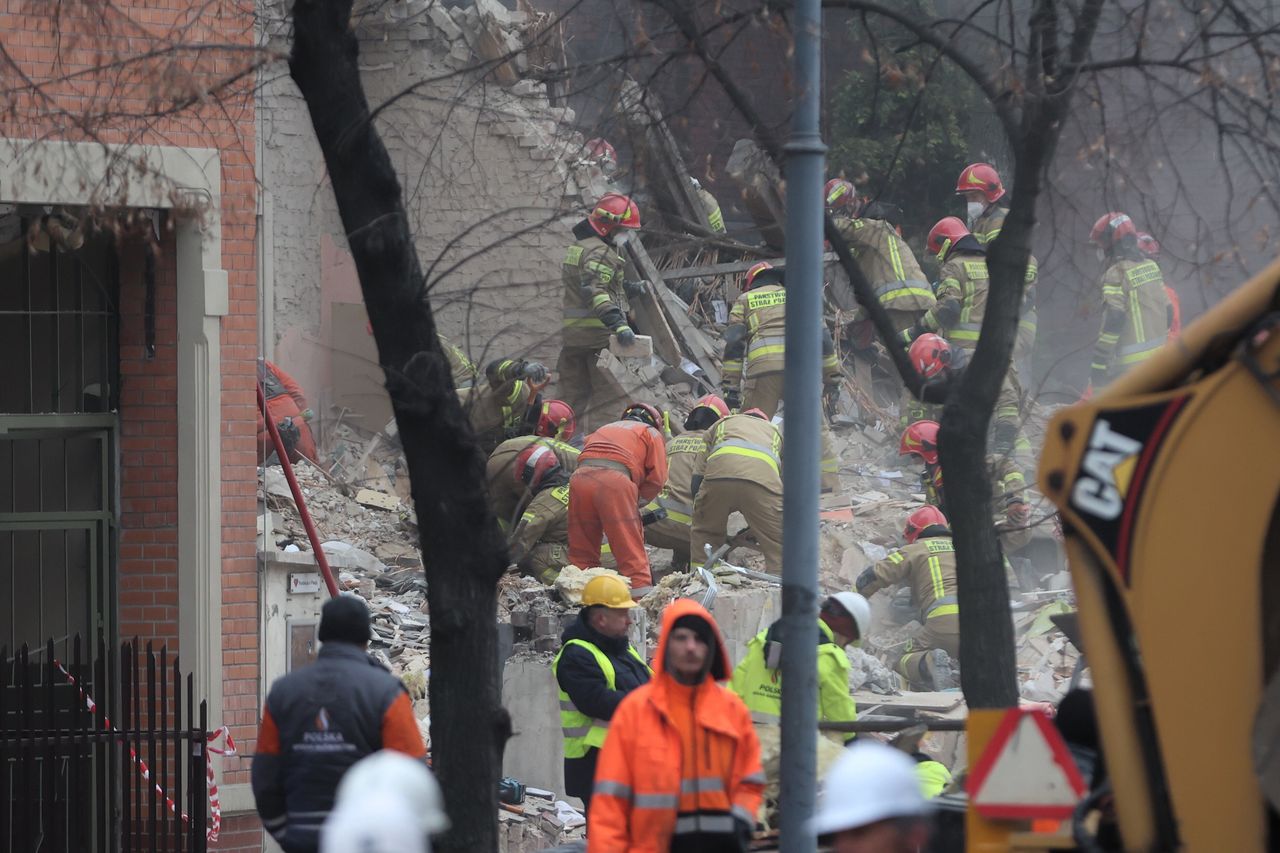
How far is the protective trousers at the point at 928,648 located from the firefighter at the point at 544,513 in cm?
314

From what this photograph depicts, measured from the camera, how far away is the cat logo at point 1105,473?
3.42 meters

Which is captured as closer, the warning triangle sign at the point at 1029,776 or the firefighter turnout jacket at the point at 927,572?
the warning triangle sign at the point at 1029,776

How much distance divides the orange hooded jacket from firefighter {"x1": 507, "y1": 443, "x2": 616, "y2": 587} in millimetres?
7651

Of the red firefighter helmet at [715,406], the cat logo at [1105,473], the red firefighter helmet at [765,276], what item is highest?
the red firefighter helmet at [765,276]

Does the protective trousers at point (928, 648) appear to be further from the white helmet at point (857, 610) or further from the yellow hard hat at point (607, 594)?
the yellow hard hat at point (607, 594)

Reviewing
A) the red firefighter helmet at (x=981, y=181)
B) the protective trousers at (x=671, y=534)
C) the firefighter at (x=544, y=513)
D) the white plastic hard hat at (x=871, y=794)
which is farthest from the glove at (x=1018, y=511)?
the white plastic hard hat at (x=871, y=794)

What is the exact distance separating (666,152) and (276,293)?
32.9ft

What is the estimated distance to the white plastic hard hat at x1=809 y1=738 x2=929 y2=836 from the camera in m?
3.08

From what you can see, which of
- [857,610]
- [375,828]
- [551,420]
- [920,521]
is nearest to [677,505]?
[551,420]

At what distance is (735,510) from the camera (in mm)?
11953

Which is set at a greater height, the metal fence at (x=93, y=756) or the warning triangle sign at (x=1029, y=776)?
the warning triangle sign at (x=1029, y=776)

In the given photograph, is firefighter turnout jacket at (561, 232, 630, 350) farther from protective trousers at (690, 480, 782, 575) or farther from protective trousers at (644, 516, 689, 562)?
protective trousers at (690, 480, 782, 575)

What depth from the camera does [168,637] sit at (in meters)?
8.46

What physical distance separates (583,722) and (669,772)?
2290mm
